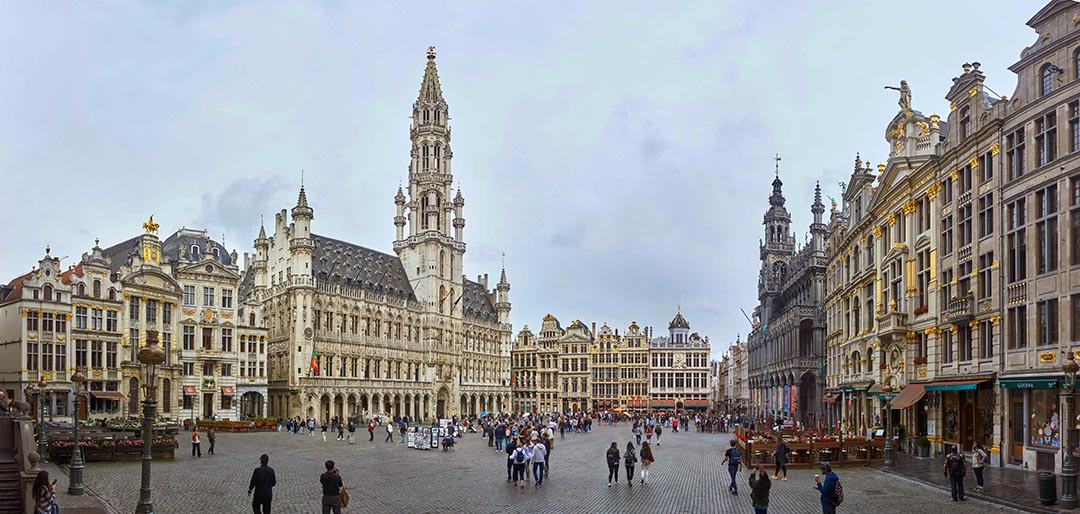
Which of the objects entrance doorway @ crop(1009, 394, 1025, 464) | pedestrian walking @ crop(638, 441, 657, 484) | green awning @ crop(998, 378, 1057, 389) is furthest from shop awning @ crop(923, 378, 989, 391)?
pedestrian walking @ crop(638, 441, 657, 484)

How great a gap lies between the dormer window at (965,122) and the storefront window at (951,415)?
34.7ft

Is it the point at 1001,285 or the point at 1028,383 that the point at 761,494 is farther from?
the point at 1001,285

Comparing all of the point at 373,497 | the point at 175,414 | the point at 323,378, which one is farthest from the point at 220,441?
the point at 323,378

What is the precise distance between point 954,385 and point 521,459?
57.9ft

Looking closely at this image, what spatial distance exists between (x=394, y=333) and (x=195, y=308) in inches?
1380

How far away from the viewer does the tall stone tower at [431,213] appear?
11806 cm

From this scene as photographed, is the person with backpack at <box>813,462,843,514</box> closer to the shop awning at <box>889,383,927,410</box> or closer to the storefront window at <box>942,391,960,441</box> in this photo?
the storefront window at <box>942,391,960,441</box>

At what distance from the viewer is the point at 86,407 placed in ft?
214

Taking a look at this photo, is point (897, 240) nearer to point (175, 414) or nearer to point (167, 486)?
point (167, 486)

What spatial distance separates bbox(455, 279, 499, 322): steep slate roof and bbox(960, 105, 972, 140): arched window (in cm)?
9602

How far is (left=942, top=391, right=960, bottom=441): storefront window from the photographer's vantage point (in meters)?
38.4

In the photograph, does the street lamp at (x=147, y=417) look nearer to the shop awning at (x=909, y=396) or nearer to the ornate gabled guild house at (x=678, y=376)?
the shop awning at (x=909, y=396)

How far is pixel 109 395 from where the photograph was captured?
6756 centimetres

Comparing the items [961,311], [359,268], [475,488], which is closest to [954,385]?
[961,311]
